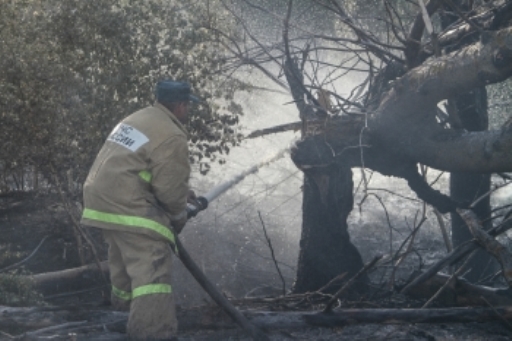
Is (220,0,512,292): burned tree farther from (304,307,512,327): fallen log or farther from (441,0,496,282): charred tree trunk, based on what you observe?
(304,307,512,327): fallen log

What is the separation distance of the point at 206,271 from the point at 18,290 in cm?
243

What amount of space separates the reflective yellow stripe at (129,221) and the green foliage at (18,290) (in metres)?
1.65

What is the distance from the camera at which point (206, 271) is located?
738 cm

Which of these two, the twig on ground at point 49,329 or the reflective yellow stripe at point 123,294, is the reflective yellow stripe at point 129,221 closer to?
the reflective yellow stripe at point 123,294

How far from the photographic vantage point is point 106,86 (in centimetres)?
616

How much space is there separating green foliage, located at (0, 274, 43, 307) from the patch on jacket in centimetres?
191

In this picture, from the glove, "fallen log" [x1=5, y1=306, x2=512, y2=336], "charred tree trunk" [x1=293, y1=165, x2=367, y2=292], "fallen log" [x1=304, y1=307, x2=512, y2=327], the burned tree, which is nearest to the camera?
the glove

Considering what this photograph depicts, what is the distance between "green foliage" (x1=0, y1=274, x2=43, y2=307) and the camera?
5.21 m

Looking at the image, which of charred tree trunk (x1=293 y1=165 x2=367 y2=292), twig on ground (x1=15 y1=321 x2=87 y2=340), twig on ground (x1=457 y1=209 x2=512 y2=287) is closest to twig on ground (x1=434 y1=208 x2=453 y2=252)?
charred tree trunk (x1=293 y1=165 x2=367 y2=292)

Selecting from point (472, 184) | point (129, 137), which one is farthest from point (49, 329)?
point (472, 184)

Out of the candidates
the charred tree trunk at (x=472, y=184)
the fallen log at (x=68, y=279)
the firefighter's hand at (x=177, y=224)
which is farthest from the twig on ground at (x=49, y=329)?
the charred tree trunk at (x=472, y=184)

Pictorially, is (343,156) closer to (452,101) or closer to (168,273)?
(452,101)

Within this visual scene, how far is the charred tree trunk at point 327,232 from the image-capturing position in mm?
6141

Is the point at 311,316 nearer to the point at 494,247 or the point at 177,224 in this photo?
the point at 177,224
